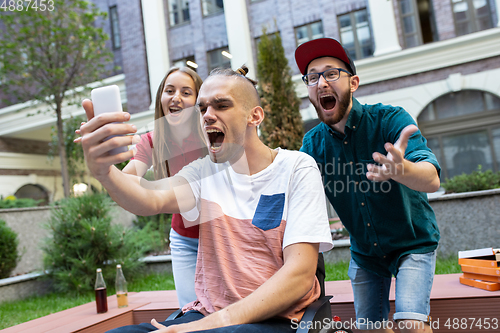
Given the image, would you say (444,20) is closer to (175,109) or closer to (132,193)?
(175,109)

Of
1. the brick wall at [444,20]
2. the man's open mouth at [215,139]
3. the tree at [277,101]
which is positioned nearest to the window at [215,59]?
the brick wall at [444,20]

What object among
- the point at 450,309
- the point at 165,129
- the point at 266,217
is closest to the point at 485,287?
the point at 450,309

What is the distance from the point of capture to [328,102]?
2.47 m

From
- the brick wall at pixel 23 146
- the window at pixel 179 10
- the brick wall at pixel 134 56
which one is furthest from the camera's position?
the brick wall at pixel 23 146

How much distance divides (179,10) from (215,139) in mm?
16274

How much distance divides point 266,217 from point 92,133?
0.91 metres

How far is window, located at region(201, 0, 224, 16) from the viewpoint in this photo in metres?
15.9

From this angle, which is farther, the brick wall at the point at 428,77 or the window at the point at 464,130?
the window at the point at 464,130

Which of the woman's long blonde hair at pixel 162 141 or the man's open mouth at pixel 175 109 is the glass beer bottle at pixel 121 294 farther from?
the man's open mouth at pixel 175 109

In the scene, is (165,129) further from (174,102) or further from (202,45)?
(202,45)

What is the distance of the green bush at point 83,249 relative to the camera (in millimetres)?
6137

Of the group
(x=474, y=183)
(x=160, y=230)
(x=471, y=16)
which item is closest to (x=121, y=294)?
(x=160, y=230)

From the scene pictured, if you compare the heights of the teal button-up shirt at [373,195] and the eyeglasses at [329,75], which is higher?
the eyeglasses at [329,75]

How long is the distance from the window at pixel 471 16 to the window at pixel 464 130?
2053 millimetres
